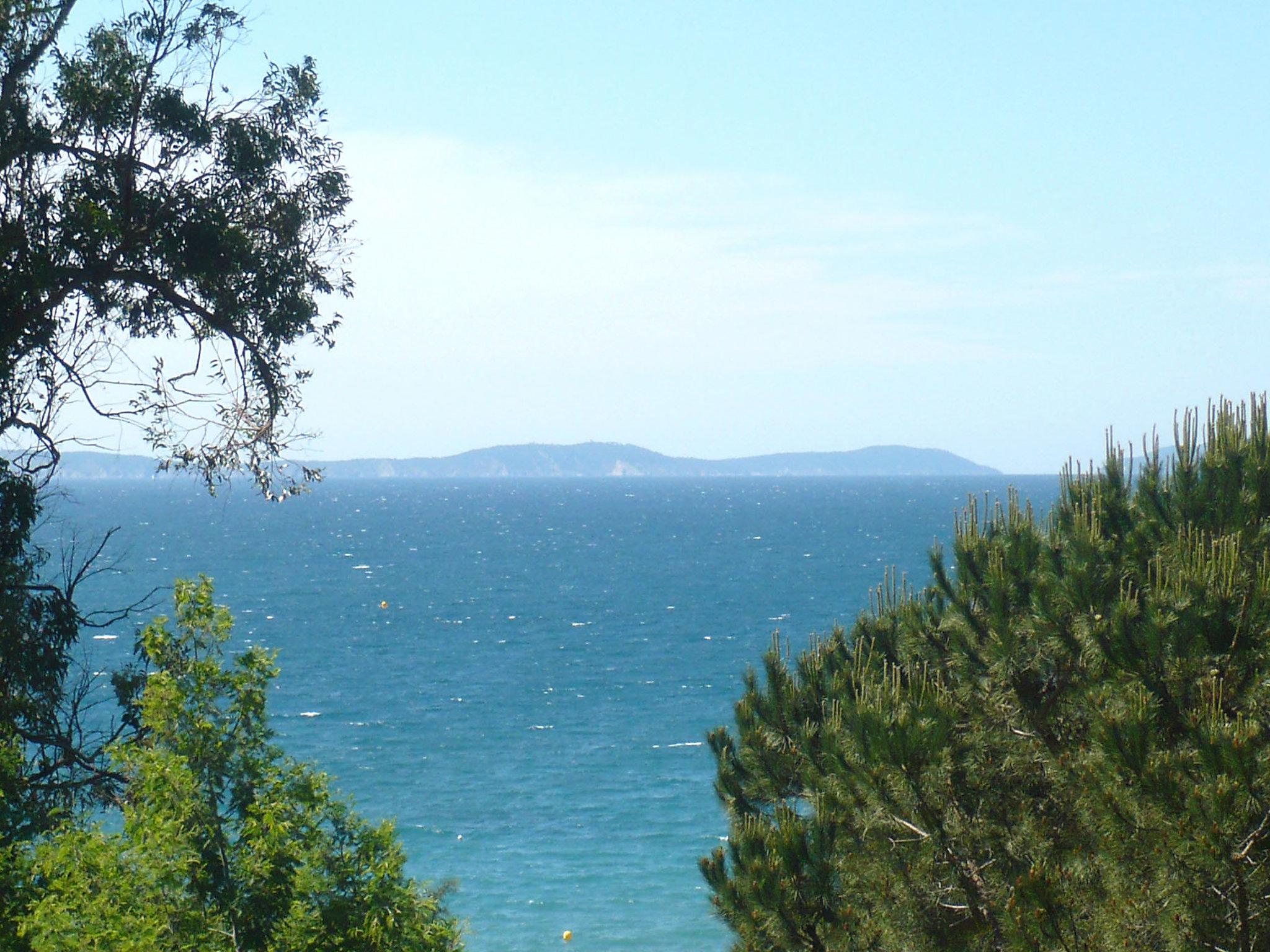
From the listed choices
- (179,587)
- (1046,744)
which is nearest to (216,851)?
(179,587)

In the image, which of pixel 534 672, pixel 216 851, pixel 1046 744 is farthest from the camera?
pixel 534 672

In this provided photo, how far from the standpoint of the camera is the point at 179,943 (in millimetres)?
5977

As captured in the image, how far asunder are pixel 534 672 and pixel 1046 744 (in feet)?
131

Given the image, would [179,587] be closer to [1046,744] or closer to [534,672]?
[1046,744]

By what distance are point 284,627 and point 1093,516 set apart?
53.7m

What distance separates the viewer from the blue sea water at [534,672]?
25438 millimetres

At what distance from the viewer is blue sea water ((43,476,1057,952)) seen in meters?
25.4

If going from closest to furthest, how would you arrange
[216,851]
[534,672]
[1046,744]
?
1. [216,851]
2. [1046,744]
3. [534,672]

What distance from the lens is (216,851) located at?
20.8 ft

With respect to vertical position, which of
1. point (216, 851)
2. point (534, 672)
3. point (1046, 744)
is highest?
point (216, 851)

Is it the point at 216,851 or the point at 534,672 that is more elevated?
the point at 216,851

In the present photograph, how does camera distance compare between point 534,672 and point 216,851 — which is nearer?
point 216,851

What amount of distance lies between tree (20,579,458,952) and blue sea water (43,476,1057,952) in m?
4.02

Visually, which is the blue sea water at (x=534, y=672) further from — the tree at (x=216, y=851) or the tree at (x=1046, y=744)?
the tree at (x=216, y=851)
